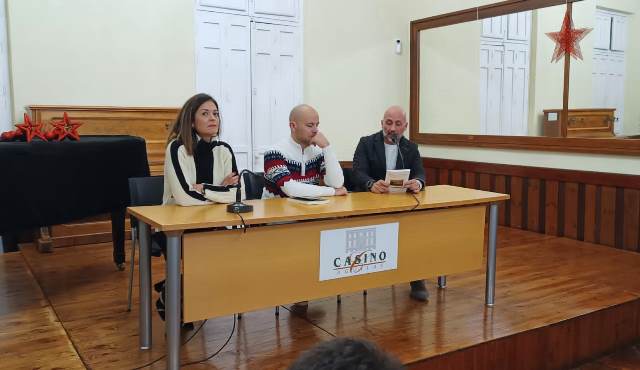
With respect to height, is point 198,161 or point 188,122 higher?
point 188,122

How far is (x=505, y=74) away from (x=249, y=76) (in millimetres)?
2569

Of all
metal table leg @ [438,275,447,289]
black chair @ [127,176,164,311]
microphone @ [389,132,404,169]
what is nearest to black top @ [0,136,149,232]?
black chair @ [127,176,164,311]

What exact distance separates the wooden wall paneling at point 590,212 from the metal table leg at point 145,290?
3842mm

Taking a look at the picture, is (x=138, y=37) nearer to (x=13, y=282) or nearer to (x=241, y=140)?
(x=241, y=140)

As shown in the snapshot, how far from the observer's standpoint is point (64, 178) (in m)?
3.01

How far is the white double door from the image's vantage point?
552cm

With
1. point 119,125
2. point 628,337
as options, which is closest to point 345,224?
point 628,337

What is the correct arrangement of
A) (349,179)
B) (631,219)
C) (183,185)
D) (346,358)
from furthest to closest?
(631,219) < (349,179) < (183,185) < (346,358)

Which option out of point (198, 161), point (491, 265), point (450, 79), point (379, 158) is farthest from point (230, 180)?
point (450, 79)

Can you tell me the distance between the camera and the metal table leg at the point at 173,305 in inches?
88.9

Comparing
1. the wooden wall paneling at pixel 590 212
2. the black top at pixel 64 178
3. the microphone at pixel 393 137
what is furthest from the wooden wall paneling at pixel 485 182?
the black top at pixel 64 178

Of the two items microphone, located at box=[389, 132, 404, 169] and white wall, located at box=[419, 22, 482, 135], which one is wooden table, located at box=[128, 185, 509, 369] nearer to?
microphone, located at box=[389, 132, 404, 169]

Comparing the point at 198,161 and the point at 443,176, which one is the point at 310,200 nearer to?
the point at 198,161

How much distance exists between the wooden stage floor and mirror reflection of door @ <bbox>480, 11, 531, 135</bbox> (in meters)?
2.02
